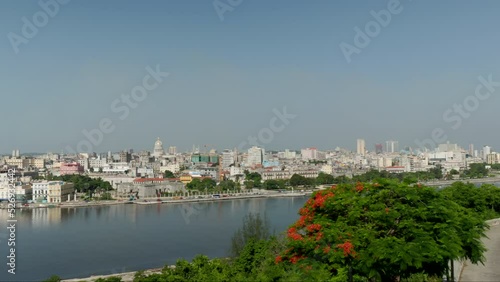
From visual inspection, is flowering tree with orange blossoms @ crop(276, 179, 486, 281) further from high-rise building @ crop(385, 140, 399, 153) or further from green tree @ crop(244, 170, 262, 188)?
high-rise building @ crop(385, 140, 399, 153)

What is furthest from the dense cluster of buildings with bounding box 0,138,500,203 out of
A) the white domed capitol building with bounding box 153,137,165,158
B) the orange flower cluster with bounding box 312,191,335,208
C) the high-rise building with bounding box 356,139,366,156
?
the orange flower cluster with bounding box 312,191,335,208

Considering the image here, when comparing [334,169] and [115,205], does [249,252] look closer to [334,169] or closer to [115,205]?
[115,205]

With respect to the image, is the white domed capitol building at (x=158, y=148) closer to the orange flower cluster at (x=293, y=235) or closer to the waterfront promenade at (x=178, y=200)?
the waterfront promenade at (x=178, y=200)

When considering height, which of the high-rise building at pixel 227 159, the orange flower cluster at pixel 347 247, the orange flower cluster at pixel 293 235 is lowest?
the orange flower cluster at pixel 347 247

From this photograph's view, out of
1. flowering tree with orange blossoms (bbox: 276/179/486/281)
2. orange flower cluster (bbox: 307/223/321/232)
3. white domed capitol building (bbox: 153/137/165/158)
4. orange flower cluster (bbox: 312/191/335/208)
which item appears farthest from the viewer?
white domed capitol building (bbox: 153/137/165/158)

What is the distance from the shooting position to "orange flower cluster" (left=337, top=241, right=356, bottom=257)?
96.3 inches

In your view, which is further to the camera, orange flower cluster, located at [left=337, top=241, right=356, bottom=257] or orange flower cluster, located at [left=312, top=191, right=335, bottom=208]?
orange flower cluster, located at [left=312, top=191, right=335, bottom=208]

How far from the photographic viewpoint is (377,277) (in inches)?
96.5

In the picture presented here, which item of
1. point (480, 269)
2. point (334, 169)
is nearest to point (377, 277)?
point (480, 269)

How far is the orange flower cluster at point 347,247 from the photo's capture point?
8.02ft

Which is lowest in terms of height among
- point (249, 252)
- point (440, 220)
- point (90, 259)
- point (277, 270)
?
point (90, 259)

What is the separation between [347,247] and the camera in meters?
2.46

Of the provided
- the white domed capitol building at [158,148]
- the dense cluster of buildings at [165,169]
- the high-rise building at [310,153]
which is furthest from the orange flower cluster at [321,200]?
the high-rise building at [310,153]

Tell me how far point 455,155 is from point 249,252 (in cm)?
3250
